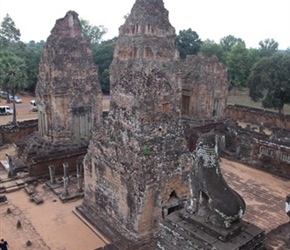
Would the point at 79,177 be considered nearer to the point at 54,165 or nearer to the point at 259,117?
the point at 54,165

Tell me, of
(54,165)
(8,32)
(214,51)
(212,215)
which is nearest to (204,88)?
(54,165)

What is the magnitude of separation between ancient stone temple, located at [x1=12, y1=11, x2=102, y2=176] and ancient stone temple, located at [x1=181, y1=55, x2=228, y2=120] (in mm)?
→ 9775

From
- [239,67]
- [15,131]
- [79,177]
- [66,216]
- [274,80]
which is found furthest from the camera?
[239,67]

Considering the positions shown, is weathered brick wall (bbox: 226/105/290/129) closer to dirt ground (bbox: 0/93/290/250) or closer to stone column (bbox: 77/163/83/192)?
dirt ground (bbox: 0/93/290/250)

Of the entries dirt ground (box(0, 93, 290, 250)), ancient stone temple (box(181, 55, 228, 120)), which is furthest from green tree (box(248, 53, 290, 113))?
dirt ground (box(0, 93, 290, 250))

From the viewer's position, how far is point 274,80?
1357 inches

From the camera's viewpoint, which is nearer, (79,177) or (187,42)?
(79,177)

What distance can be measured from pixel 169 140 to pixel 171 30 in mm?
18458

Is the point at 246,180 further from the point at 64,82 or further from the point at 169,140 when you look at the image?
the point at 64,82

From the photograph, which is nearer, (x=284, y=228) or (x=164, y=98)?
(x=284, y=228)

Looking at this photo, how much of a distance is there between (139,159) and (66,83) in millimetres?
11553

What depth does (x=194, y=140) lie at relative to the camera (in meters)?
25.4

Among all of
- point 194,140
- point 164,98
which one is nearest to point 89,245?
point 164,98

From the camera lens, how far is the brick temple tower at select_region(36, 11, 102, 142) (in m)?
22.1
